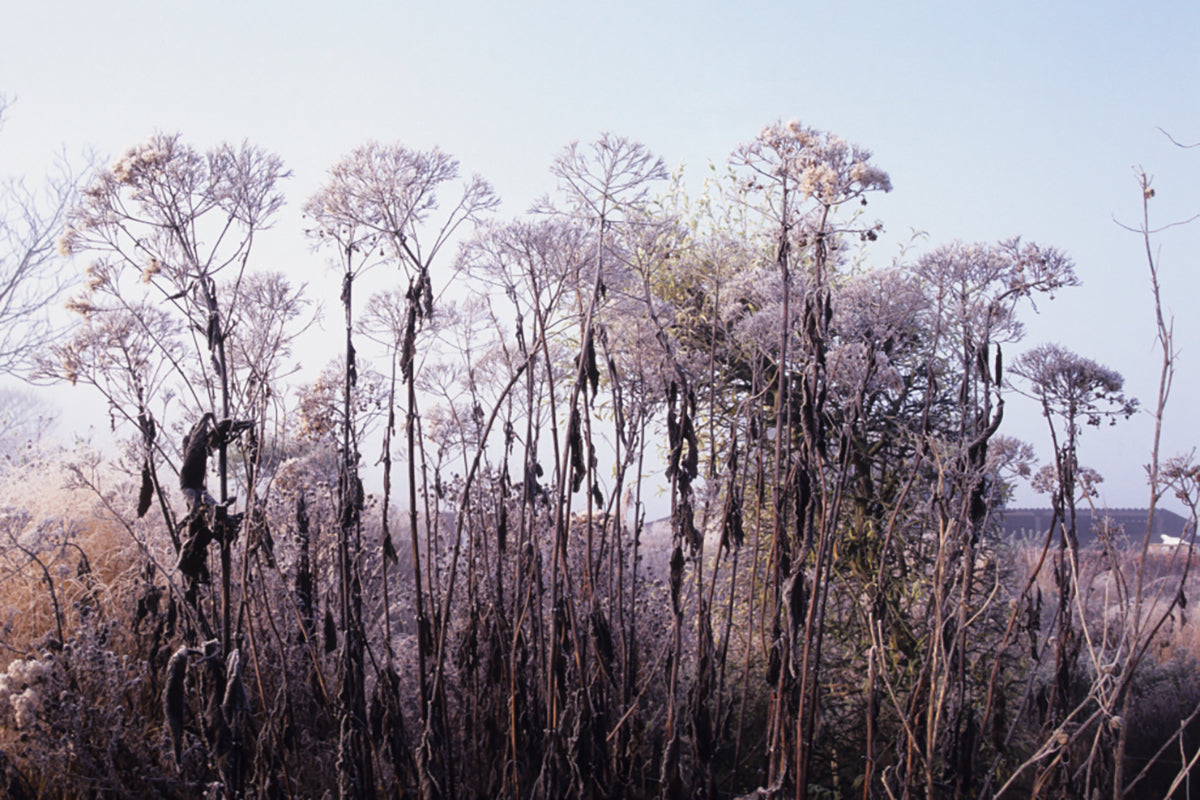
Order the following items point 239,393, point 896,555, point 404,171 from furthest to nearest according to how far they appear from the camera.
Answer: point 896,555, point 239,393, point 404,171

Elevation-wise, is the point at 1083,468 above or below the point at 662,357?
below

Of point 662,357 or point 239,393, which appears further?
point 662,357

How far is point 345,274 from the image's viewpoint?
5.87 feet

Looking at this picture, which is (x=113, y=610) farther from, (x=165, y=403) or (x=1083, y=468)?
(x=1083, y=468)

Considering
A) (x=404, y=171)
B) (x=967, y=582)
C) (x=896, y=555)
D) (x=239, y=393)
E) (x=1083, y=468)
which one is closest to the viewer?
(x=967, y=582)

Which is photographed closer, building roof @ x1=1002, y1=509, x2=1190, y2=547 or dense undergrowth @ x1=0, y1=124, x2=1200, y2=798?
dense undergrowth @ x1=0, y1=124, x2=1200, y2=798

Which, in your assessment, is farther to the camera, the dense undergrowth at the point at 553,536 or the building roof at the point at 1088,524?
the building roof at the point at 1088,524

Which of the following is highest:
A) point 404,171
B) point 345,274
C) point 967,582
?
point 404,171

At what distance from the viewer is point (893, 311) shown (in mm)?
2482

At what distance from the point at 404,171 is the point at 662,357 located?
845 mm

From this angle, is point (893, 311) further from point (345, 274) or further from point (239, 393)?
point (239, 393)

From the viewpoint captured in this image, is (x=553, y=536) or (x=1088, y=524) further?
(x=1088, y=524)

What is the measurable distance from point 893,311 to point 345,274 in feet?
5.28

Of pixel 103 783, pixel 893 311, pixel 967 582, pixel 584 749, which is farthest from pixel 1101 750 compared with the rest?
pixel 103 783
